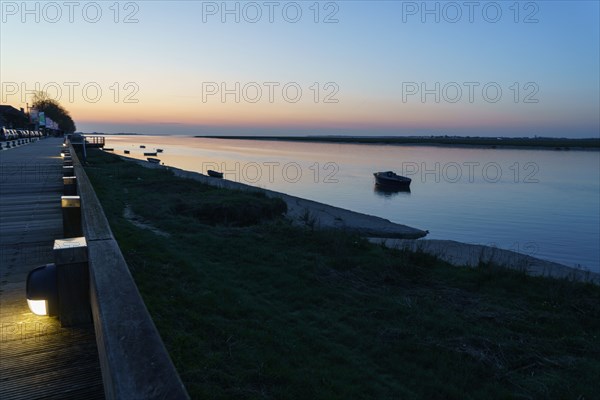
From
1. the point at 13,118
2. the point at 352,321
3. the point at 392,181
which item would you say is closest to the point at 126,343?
the point at 352,321

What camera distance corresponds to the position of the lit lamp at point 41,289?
341 cm

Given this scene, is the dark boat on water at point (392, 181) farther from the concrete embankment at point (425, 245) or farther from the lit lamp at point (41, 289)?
the lit lamp at point (41, 289)

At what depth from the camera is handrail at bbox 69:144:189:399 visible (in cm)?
160

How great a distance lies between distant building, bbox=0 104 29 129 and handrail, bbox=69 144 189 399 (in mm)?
121801

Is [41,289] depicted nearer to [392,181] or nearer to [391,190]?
[392,181]

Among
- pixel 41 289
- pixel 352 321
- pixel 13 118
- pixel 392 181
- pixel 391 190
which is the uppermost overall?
pixel 13 118

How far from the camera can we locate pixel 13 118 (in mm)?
105375

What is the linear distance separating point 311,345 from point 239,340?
3.91 ft

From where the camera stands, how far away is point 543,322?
8.61 meters

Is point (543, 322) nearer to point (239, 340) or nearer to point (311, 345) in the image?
point (311, 345)

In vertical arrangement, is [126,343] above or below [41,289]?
above

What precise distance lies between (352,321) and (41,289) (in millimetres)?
5499

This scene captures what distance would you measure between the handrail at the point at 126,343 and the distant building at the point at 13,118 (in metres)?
122

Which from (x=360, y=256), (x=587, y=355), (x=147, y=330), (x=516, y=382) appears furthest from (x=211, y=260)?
(x=147, y=330)
